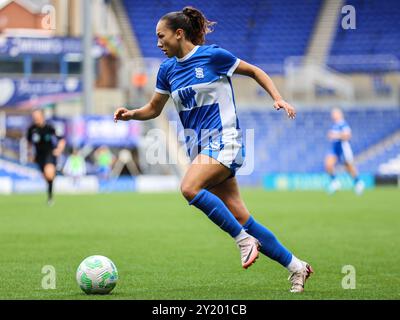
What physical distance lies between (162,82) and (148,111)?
12.6 inches

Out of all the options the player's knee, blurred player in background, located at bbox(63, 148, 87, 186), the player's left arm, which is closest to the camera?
the player's knee

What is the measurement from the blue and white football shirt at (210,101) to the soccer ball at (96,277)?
3.73 ft

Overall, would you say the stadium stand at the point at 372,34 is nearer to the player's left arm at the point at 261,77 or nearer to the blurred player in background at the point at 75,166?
the blurred player in background at the point at 75,166

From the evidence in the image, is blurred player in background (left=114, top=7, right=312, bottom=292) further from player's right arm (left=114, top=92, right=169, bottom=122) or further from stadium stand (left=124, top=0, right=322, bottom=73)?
stadium stand (left=124, top=0, right=322, bottom=73)

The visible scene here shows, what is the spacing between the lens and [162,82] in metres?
7.09

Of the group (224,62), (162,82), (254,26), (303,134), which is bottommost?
(162,82)

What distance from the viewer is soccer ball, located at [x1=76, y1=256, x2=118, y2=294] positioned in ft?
21.6

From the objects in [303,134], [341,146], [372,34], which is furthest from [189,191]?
[372,34]

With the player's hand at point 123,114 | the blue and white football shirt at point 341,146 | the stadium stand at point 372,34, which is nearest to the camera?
the player's hand at point 123,114

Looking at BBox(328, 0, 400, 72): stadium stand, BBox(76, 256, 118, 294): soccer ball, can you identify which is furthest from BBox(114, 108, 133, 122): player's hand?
BBox(328, 0, 400, 72): stadium stand

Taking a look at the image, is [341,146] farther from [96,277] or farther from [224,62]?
[96,277]

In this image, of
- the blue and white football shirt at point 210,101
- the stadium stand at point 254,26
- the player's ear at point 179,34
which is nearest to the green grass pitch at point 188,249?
the blue and white football shirt at point 210,101

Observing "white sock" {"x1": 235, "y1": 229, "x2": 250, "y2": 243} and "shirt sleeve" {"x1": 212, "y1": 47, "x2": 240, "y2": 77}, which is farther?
"shirt sleeve" {"x1": 212, "y1": 47, "x2": 240, "y2": 77}

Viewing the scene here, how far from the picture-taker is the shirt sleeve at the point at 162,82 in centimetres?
701
